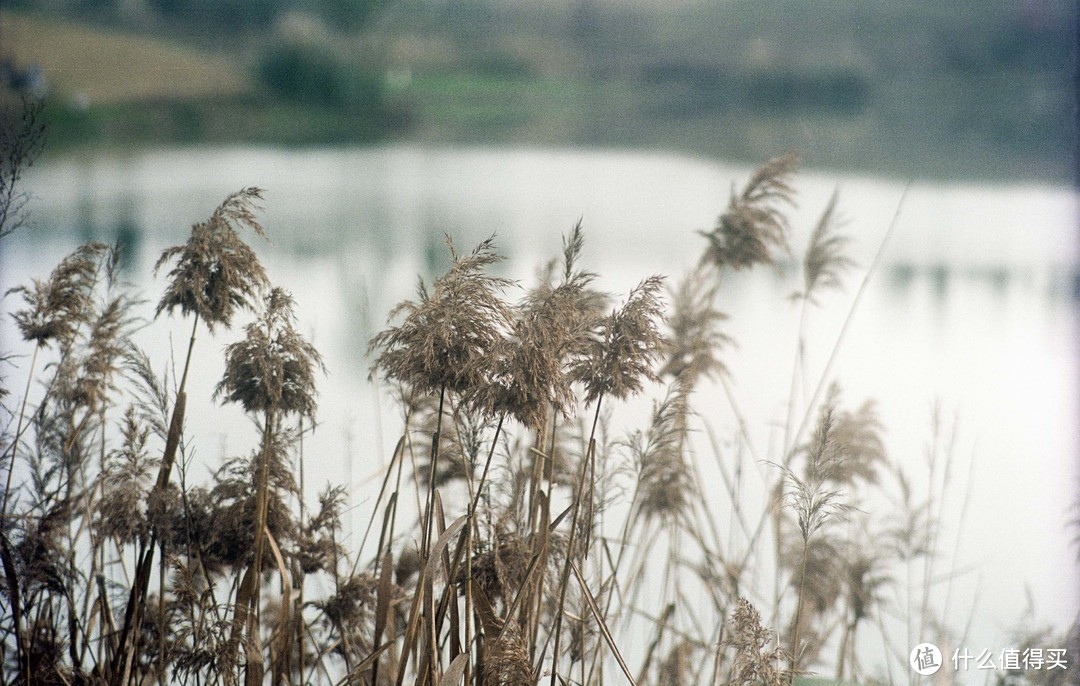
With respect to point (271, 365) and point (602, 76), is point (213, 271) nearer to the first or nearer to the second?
point (271, 365)

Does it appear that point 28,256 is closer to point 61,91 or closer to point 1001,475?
point 61,91

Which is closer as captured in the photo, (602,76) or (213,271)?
(213,271)

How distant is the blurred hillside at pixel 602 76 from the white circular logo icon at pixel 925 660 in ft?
6.00

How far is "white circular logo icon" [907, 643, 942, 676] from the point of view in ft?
6.03

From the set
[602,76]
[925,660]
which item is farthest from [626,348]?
[602,76]

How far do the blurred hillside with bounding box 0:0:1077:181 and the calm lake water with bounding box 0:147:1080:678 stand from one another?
0.11 m

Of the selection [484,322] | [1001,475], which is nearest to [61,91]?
[484,322]

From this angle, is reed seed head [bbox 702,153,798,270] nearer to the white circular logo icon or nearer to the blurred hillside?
the white circular logo icon

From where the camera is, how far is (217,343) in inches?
94.3

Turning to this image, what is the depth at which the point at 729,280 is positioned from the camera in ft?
9.57

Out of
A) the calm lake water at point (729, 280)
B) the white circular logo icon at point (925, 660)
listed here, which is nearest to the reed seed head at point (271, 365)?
the calm lake water at point (729, 280)

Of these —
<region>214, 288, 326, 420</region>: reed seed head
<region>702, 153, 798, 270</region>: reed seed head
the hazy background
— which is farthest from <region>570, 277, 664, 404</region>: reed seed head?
the hazy background

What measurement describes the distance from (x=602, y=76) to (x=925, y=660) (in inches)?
79.6

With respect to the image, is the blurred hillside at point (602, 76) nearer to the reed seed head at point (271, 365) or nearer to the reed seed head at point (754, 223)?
the reed seed head at point (754, 223)
